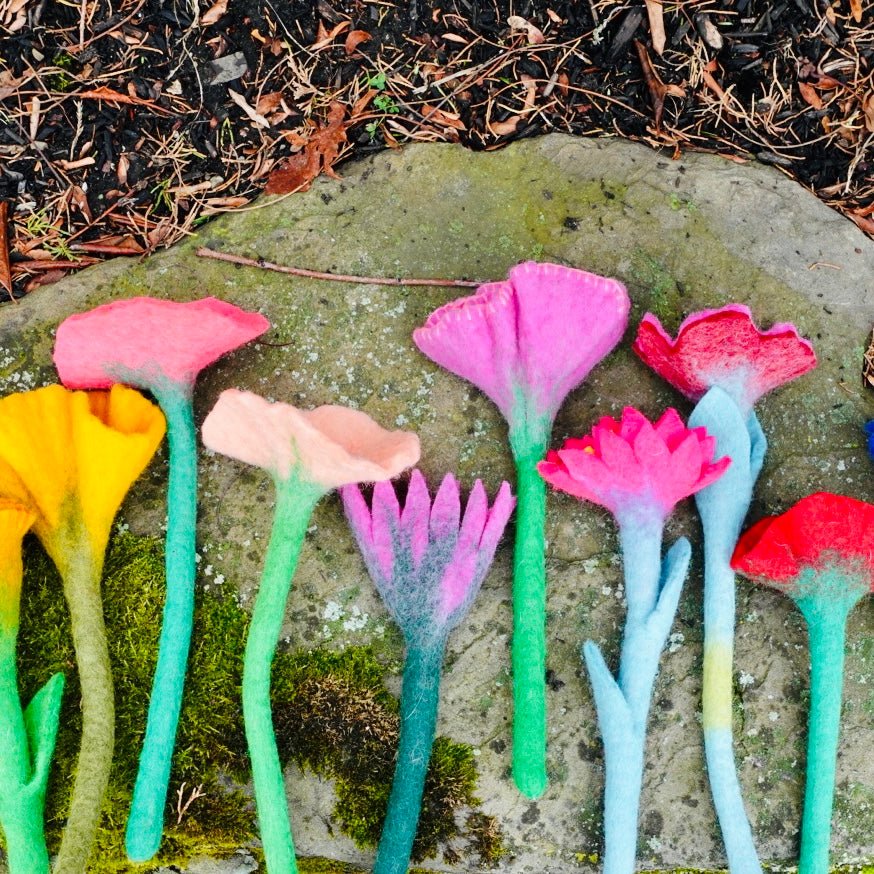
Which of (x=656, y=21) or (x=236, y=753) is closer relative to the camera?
(x=236, y=753)

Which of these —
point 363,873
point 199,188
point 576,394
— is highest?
point 199,188

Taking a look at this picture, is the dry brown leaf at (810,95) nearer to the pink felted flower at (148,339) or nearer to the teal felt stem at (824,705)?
the teal felt stem at (824,705)

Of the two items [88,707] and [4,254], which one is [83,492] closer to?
[88,707]

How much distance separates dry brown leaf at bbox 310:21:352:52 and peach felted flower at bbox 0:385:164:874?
3.43ft

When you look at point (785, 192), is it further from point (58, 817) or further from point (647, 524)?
point (58, 817)

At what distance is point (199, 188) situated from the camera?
2.30 meters

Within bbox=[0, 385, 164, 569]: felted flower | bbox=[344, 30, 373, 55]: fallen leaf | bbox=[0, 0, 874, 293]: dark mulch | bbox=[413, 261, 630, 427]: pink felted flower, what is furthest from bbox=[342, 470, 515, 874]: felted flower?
bbox=[344, 30, 373, 55]: fallen leaf

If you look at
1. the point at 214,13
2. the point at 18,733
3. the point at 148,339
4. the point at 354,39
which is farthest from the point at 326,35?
the point at 18,733

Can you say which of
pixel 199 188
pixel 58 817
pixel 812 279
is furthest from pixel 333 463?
pixel 812 279

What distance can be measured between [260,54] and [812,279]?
1.54 meters

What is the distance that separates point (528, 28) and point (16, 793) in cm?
222

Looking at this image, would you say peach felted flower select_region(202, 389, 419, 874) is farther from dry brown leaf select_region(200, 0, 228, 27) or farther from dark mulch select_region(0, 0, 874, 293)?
dry brown leaf select_region(200, 0, 228, 27)

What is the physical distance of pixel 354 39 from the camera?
2.33 m

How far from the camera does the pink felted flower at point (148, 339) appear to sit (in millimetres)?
1932
